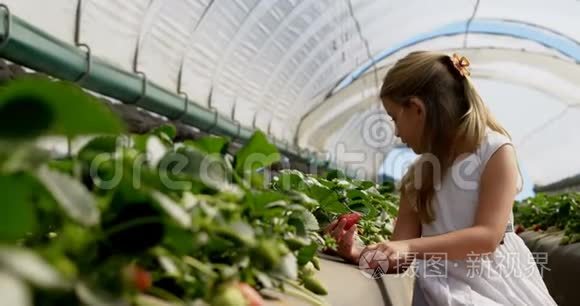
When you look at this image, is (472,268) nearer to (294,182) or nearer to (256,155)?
(294,182)

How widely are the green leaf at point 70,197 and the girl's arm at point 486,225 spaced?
1.84 metres

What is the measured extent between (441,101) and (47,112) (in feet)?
7.13

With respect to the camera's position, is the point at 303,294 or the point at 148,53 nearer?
the point at 303,294

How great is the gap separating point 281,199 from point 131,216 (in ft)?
1.74

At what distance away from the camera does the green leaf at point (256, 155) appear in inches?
49.5

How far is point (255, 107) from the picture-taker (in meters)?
11.7

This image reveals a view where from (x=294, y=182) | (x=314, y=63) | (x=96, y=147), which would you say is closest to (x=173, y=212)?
(x=96, y=147)

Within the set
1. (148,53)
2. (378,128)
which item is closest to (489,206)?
(148,53)

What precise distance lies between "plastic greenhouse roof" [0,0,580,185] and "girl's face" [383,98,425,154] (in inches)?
97.3

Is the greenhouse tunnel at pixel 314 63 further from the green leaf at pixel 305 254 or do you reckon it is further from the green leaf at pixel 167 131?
the green leaf at pixel 167 131

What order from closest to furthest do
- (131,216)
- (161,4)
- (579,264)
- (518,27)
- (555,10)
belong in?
1. (131,216)
2. (579,264)
3. (161,4)
4. (555,10)
5. (518,27)

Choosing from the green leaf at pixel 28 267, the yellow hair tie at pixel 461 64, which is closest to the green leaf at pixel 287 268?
the green leaf at pixel 28 267

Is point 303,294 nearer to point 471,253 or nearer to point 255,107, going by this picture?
point 471,253

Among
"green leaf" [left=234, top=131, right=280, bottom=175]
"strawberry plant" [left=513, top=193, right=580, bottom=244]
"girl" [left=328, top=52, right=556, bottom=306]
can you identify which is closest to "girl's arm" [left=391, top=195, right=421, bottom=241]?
"girl" [left=328, top=52, right=556, bottom=306]
